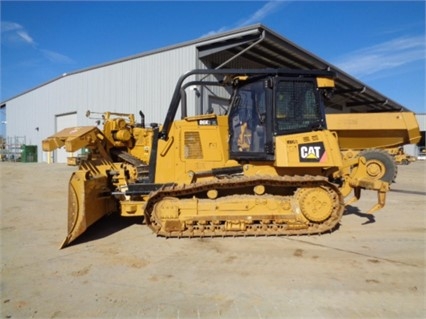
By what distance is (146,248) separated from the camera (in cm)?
513

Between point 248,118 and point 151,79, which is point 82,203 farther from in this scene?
point 151,79

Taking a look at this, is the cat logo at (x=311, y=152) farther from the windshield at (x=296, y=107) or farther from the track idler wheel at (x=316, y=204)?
the track idler wheel at (x=316, y=204)

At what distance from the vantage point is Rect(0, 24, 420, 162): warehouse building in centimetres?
1432

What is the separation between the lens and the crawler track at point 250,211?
559 cm

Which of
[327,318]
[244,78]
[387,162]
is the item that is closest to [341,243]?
[327,318]

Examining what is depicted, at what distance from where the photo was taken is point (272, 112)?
5.75 metres

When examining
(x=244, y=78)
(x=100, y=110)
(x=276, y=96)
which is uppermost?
(x=100, y=110)

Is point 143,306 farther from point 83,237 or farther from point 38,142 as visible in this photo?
point 38,142

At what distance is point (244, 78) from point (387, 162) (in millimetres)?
5899

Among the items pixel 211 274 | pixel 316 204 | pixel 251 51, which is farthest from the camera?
pixel 251 51

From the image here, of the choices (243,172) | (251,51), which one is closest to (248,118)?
(243,172)

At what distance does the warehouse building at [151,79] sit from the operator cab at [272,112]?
7435mm

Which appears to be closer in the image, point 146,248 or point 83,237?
point 146,248

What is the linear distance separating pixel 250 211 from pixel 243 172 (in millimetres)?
753
